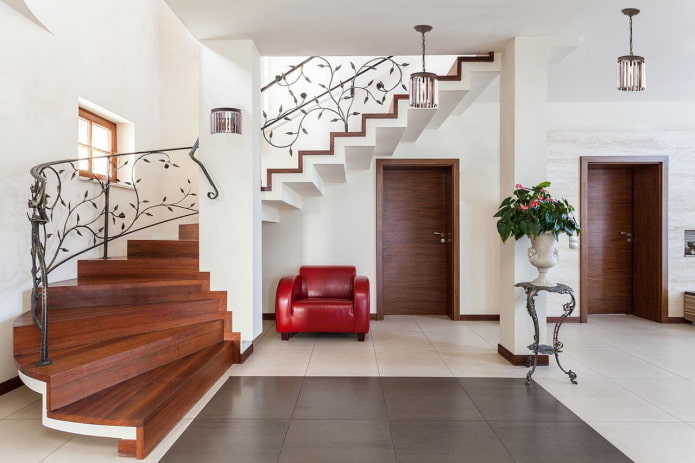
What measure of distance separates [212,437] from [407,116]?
138 inches

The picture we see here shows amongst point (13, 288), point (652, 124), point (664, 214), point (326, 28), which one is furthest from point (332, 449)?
point (652, 124)

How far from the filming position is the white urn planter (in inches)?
154

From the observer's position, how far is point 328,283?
19.1ft

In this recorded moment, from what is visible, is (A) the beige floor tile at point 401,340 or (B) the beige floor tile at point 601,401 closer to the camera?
(B) the beige floor tile at point 601,401

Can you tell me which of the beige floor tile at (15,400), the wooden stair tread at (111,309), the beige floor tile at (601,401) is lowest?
the beige floor tile at (601,401)

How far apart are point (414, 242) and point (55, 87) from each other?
463 cm

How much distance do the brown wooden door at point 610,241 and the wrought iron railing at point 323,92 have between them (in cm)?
343

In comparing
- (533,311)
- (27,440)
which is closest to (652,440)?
(533,311)

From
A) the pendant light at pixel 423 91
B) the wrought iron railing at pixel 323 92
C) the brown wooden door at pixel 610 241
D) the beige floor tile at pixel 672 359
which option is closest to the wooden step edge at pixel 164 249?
the wrought iron railing at pixel 323 92

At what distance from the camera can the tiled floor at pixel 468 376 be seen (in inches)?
105

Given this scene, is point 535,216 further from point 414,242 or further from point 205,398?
point 414,242

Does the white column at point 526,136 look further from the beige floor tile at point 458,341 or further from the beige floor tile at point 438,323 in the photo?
the beige floor tile at point 438,323

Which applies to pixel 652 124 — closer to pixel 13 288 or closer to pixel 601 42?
pixel 601 42

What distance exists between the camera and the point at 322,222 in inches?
255
